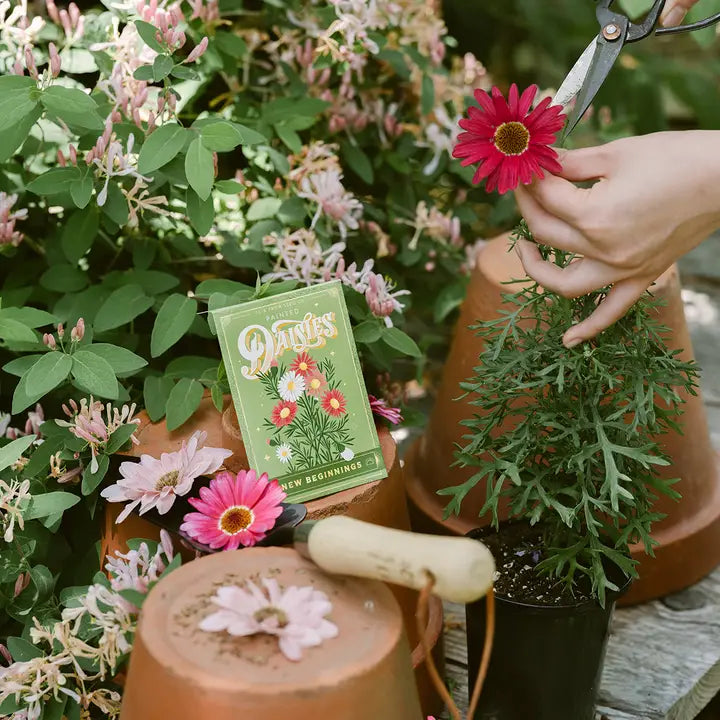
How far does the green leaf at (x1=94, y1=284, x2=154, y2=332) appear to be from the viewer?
1.34 m

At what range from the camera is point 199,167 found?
1214mm

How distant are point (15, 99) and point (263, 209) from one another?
47 cm

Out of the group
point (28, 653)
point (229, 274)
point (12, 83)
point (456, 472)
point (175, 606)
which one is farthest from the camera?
point (229, 274)

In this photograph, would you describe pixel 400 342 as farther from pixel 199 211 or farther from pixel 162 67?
pixel 162 67

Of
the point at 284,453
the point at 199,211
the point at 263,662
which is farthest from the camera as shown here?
the point at 199,211

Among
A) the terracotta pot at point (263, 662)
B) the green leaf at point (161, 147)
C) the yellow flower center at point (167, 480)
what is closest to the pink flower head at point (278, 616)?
the terracotta pot at point (263, 662)

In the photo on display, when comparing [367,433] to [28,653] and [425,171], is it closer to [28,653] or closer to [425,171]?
[28,653]

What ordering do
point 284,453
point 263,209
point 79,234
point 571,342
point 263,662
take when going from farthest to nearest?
point 263,209 < point 79,234 < point 284,453 < point 571,342 < point 263,662

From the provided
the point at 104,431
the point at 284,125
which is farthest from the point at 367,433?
the point at 284,125

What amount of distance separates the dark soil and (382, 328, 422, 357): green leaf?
26cm

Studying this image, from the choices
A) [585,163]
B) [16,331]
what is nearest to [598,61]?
[585,163]

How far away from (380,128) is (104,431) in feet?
2.68

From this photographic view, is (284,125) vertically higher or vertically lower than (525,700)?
higher

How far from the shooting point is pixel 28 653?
111 cm
